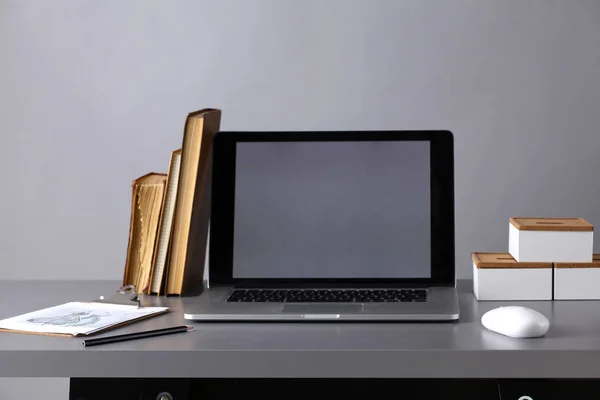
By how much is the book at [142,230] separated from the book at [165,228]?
2 cm

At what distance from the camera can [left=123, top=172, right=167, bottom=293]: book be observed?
1.23m

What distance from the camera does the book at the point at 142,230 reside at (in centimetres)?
123

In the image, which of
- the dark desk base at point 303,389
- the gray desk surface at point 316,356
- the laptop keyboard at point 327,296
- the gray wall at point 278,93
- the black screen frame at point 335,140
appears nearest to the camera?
the gray desk surface at point 316,356

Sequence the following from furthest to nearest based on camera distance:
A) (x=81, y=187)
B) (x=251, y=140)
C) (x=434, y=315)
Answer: (x=81, y=187) → (x=251, y=140) → (x=434, y=315)

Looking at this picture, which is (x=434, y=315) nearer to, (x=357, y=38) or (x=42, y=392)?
(x=357, y=38)

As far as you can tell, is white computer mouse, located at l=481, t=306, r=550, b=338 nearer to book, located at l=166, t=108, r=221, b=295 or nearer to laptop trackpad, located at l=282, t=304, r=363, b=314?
laptop trackpad, located at l=282, t=304, r=363, b=314

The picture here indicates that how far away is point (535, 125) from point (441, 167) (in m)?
1.04

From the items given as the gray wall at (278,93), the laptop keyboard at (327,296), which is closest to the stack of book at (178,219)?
the laptop keyboard at (327,296)

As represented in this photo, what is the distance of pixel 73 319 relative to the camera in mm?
1010

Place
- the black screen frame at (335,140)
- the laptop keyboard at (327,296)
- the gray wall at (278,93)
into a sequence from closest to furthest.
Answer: the laptop keyboard at (327,296)
the black screen frame at (335,140)
the gray wall at (278,93)

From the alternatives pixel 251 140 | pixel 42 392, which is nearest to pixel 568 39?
pixel 251 140

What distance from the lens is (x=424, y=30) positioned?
2133 millimetres

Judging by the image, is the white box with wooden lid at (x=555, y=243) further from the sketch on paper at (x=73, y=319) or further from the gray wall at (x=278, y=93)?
the gray wall at (x=278, y=93)

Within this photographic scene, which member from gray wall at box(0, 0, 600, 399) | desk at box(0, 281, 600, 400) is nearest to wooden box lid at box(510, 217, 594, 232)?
desk at box(0, 281, 600, 400)
